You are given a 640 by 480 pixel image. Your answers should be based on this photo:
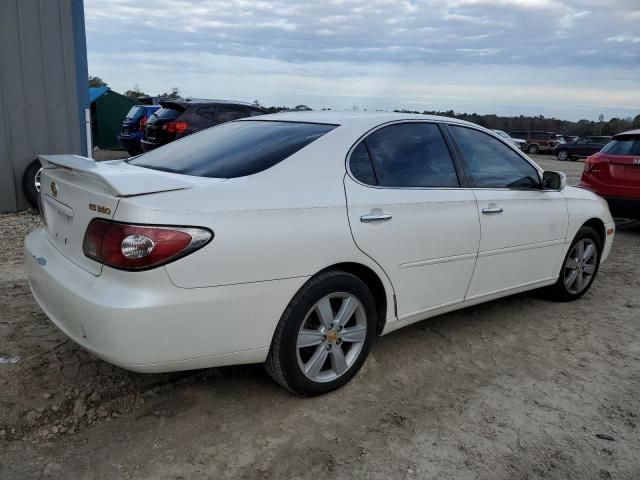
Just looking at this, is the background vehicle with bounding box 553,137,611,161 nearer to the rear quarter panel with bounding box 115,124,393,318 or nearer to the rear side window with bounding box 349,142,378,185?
the rear side window with bounding box 349,142,378,185

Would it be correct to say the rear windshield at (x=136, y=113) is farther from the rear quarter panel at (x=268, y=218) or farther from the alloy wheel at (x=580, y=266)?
the rear quarter panel at (x=268, y=218)

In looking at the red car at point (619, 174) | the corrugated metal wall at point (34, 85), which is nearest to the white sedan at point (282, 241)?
the red car at point (619, 174)

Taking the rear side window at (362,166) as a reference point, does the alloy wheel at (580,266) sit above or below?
below

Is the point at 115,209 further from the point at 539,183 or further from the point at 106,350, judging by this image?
the point at 539,183

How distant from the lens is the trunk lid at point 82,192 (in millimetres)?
2578

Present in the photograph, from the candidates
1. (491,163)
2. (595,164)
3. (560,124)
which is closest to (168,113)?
(595,164)

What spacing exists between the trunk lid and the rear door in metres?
0.96

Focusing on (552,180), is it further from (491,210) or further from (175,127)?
(175,127)

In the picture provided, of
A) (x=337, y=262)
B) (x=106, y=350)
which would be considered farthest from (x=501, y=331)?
(x=106, y=350)

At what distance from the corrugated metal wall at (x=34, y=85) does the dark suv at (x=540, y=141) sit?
117 feet

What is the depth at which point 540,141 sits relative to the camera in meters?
38.8

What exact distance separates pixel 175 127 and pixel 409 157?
9.37 meters

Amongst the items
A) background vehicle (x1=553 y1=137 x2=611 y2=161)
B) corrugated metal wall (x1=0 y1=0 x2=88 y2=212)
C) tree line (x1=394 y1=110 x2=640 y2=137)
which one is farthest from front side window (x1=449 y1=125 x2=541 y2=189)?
tree line (x1=394 y1=110 x2=640 y2=137)

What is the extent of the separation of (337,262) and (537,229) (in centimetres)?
206
